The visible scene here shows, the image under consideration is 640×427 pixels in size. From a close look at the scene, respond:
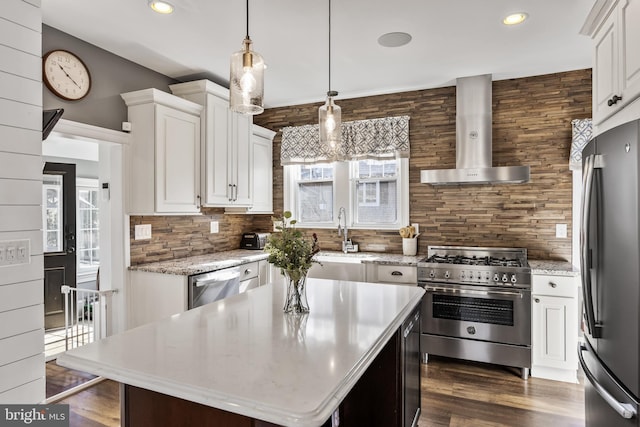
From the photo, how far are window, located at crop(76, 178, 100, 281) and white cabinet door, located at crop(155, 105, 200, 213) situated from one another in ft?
10.1

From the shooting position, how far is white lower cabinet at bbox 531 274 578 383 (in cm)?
303

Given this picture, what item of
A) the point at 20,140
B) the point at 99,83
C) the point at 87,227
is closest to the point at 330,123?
the point at 20,140

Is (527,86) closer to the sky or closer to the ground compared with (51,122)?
closer to the sky

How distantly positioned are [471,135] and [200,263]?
2711 mm

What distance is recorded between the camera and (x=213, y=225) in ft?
13.9

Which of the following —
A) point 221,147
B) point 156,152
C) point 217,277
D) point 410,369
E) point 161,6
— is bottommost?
point 410,369

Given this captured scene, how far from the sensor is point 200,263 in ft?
11.1

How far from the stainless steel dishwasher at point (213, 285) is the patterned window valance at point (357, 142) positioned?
4.84ft

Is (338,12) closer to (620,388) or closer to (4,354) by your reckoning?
(620,388)

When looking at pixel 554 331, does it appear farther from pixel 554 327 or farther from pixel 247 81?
pixel 247 81

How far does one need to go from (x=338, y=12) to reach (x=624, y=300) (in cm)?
219

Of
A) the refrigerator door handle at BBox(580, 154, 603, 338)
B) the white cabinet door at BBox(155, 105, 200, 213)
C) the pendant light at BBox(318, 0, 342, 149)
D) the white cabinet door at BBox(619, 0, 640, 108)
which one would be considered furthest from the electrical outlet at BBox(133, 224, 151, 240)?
the white cabinet door at BBox(619, 0, 640, 108)

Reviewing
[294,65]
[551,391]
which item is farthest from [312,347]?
[294,65]

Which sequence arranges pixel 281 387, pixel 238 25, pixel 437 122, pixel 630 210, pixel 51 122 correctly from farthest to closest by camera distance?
pixel 437 122 < pixel 238 25 < pixel 51 122 < pixel 630 210 < pixel 281 387
